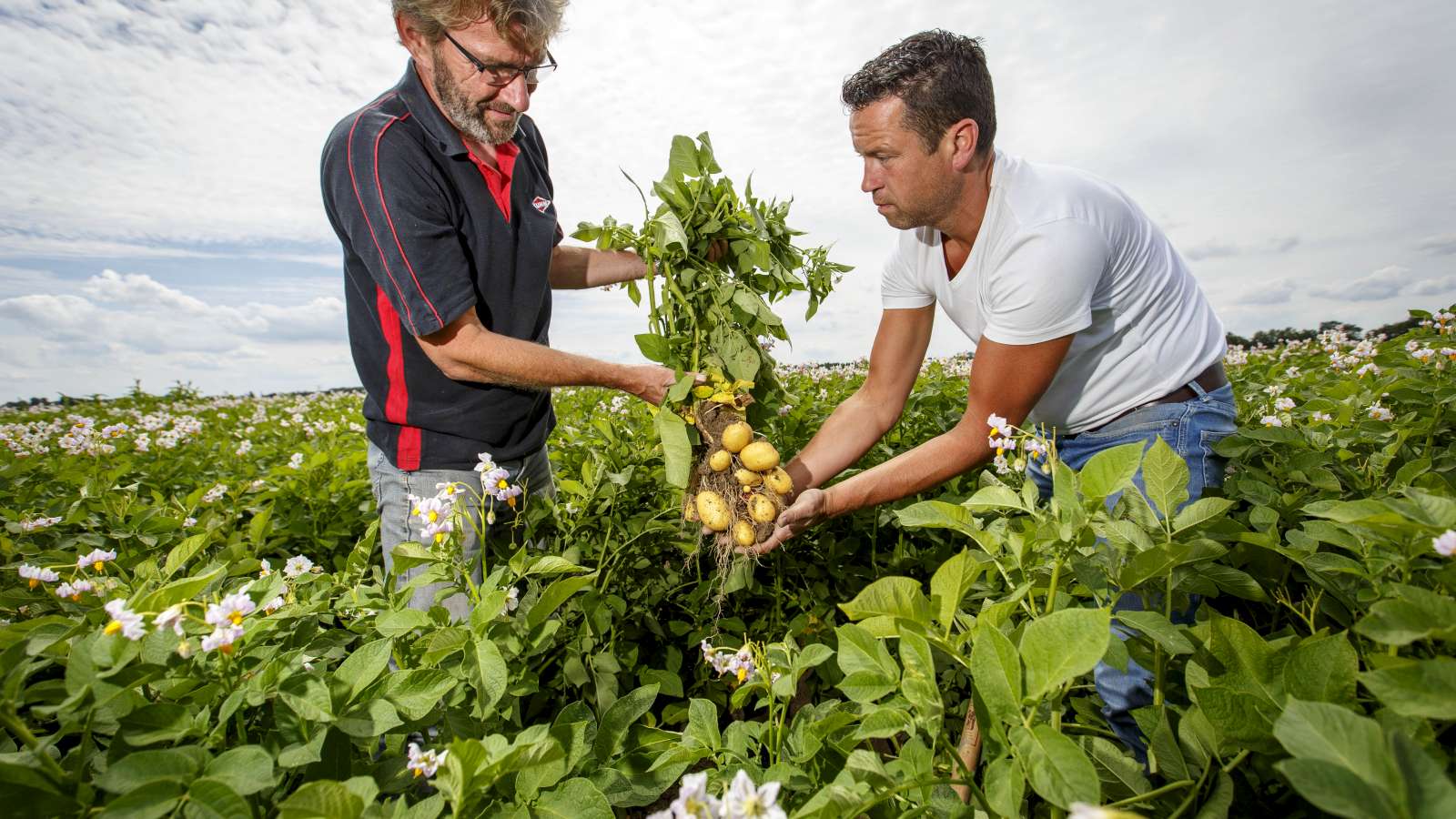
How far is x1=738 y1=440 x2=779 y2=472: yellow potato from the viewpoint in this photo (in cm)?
236

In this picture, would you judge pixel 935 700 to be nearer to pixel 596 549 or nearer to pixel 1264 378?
pixel 596 549

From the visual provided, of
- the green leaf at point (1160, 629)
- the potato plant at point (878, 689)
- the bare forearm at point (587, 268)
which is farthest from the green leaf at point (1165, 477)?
the bare forearm at point (587, 268)

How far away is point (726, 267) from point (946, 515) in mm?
1542

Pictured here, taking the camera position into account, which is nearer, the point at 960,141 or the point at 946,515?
the point at 946,515

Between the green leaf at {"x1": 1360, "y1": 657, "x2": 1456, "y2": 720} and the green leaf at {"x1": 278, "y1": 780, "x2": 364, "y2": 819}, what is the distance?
1091 millimetres

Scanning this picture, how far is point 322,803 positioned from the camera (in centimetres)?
78

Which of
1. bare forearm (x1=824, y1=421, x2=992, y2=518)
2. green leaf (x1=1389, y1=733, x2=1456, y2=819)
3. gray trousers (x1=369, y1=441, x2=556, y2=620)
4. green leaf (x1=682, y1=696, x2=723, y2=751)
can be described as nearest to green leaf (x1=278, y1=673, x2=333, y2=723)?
green leaf (x1=682, y1=696, x2=723, y2=751)

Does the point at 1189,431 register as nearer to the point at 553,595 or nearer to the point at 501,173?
the point at 553,595

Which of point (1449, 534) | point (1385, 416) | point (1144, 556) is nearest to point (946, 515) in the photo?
point (1144, 556)

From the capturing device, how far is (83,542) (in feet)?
8.09

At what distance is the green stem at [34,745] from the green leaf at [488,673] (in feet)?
1.57

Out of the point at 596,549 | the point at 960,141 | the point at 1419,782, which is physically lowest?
the point at 596,549

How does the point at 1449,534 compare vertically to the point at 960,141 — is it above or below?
below

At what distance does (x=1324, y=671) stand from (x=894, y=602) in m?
0.51
